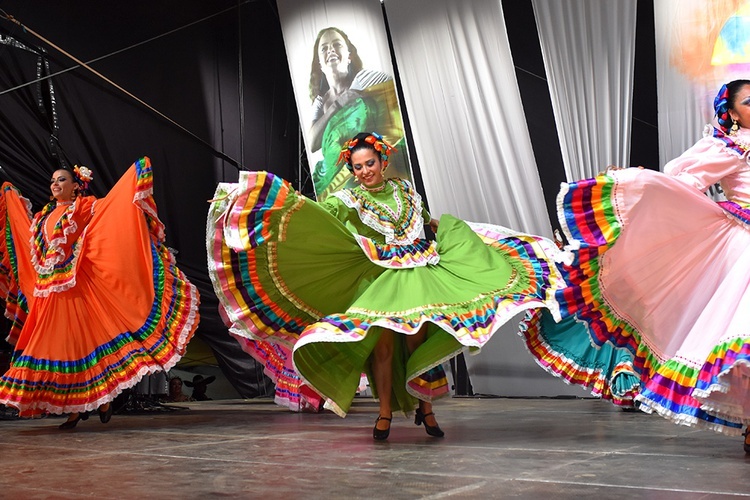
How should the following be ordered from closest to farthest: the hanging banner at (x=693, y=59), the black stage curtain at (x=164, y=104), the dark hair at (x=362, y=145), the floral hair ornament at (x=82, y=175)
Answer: the dark hair at (x=362, y=145) → the floral hair ornament at (x=82, y=175) → the hanging banner at (x=693, y=59) → the black stage curtain at (x=164, y=104)

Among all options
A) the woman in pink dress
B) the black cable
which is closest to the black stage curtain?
the black cable

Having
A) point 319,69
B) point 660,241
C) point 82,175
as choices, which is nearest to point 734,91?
point 660,241

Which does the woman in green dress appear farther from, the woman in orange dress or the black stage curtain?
the black stage curtain

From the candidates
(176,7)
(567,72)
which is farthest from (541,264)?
(176,7)

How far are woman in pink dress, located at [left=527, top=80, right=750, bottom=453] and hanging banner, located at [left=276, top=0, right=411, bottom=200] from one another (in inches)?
146

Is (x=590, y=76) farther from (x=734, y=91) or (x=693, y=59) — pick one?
(x=734, y=91)

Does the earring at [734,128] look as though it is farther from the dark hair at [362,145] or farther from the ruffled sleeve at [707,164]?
the dark hair at [362,145]

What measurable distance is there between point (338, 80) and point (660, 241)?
4.35m

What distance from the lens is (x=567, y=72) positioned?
5.78m

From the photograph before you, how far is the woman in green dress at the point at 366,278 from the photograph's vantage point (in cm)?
317

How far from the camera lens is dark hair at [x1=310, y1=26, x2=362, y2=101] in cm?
684

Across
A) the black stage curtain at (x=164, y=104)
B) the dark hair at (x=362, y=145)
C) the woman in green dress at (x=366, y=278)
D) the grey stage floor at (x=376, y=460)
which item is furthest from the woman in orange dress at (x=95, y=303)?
the dark hair at (x=362, y=145)

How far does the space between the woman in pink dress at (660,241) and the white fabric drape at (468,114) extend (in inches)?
121

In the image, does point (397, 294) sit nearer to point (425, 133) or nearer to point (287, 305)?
point (287, 305)
